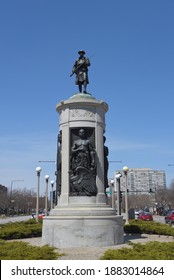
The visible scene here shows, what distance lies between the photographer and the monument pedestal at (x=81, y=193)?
11852 millimetres

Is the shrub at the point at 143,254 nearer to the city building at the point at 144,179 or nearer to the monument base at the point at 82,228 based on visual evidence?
the monument base at the point at 82,228

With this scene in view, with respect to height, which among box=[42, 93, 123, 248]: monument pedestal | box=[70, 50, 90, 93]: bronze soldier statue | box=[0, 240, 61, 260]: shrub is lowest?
box=[0, 240, 61, 260]: shrub

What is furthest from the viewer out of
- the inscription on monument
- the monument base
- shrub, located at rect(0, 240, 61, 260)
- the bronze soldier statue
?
the bronze soldier statue

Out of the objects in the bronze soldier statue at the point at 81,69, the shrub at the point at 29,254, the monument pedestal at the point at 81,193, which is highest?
the bronze soldier statue at the point at 81,69

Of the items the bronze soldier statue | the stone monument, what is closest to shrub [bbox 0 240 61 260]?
the stone monument

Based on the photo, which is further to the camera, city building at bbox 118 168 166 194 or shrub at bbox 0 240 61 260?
city building at bbox 118 168 166 194

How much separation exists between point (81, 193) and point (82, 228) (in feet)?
5.59

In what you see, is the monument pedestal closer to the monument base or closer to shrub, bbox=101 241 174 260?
the monument base

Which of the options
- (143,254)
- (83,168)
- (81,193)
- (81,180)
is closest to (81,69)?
(83,168)

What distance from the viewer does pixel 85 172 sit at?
13297mm

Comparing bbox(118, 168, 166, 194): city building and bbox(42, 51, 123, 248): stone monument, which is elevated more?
bbox(118, 168, 166, 194): city building

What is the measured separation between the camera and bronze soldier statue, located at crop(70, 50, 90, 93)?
49.0 ft

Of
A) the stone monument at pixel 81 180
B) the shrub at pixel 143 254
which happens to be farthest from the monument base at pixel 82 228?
the shrub at pixel 143 254
